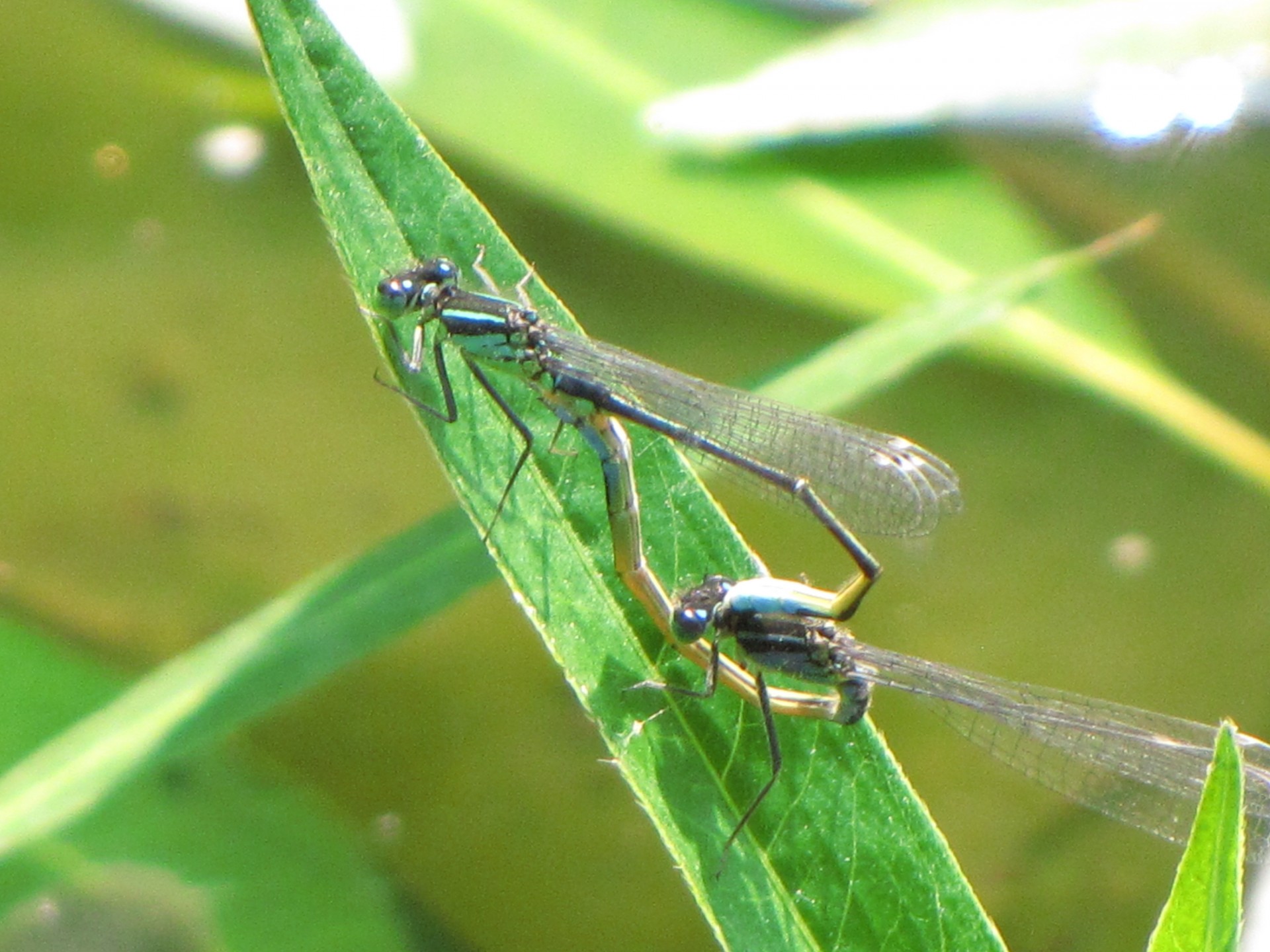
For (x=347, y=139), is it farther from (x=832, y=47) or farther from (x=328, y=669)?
(x=832, y=47)

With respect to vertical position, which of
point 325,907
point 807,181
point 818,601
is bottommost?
point 818,601

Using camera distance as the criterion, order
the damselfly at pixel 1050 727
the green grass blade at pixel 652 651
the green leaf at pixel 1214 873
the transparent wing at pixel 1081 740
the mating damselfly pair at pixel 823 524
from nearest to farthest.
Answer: the green leaf at pixel 1214 873 < the green grass blade at pixel 652 651 < the mating damselfly pair at pixel 823 524 < the damselfly at pixel 1050 727 < the transparent wing at pixel 1081 740

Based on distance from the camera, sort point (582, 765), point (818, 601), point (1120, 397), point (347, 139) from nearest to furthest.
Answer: point (347, 139) < point (818, 601) < point (582, 765) < point (1120, 397)

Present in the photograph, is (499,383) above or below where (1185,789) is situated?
above

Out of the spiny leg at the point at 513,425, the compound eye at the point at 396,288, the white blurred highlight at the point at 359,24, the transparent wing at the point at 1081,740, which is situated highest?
the white blurred highlight at the point at 359,24

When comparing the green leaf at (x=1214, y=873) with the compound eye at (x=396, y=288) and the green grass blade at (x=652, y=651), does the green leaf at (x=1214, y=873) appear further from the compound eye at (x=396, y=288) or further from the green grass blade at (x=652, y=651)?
the compound eye at (x=396, y=288)

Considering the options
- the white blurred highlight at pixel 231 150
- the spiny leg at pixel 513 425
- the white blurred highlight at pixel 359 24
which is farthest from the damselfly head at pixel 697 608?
the white blurred highlight at pixel 231 150

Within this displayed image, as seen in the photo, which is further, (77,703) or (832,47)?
(832,47)

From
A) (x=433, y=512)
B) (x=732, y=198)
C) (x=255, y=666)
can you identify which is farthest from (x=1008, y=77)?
(x=255, y=666)

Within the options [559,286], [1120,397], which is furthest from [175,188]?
[1120,397]
